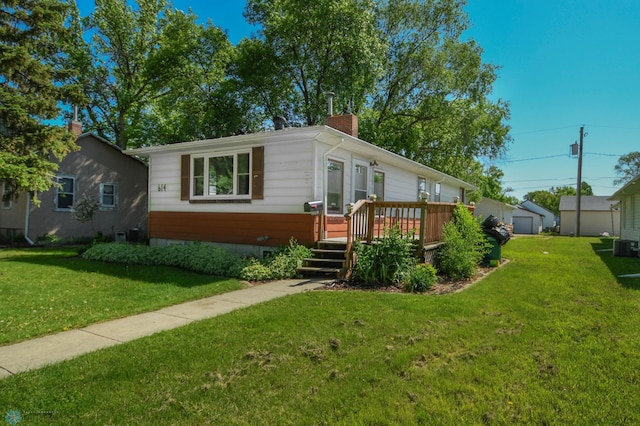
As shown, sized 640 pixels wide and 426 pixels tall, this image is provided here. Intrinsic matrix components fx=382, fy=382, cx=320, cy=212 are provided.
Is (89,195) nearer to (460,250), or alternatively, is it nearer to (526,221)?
(460,250)

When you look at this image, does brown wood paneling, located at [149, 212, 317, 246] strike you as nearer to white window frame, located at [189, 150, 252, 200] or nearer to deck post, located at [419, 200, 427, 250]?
white window frame, located at [189, 150, 252, 200]

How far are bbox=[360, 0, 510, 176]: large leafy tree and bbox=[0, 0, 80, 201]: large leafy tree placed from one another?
13.0 meters

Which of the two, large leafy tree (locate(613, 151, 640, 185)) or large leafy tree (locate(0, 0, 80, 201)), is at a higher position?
large leafy tree (locate(613, 151, 640, 185))

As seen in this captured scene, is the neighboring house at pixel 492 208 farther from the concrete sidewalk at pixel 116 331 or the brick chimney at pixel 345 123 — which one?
the concrete sidewalk at pixel 116 331

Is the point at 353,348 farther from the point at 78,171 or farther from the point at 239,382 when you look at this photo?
the point at 78,171

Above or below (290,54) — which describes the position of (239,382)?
below

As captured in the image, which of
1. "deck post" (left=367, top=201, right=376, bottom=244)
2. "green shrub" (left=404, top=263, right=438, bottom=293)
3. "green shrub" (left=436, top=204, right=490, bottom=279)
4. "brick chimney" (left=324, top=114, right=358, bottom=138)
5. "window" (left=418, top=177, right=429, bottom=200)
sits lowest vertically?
"green shrub" (left=404, top=263, right=438, bottom=293)

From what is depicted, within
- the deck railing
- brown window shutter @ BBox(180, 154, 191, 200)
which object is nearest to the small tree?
brown window shutter @ BBox(180, 154, 191, 200)

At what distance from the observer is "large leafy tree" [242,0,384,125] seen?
16406 mm

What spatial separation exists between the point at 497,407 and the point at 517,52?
1958 cm

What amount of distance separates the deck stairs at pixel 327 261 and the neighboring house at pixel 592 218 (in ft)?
121

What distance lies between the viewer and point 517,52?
1811 centimetres

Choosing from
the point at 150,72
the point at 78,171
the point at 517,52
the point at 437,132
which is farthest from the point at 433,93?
the point at 78,171

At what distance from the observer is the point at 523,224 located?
45.2 m
